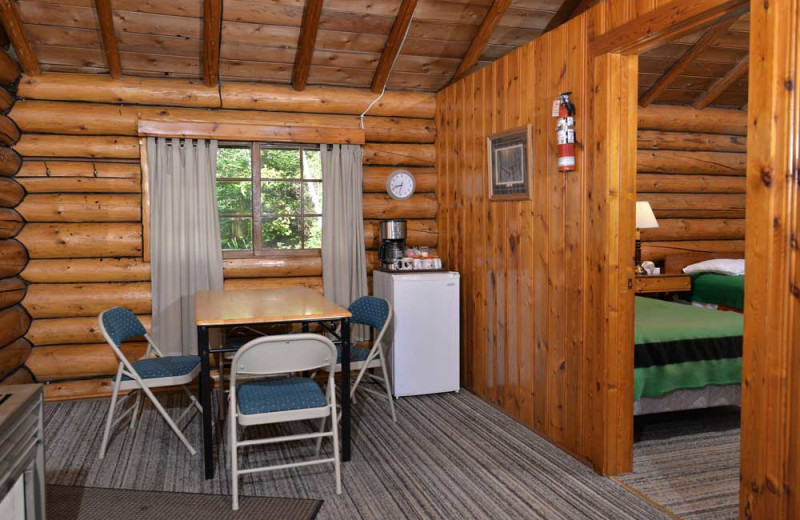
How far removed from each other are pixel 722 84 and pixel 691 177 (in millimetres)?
1048

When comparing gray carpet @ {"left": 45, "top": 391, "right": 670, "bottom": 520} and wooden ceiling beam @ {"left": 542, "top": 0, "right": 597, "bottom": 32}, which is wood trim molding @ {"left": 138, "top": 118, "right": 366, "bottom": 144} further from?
gray carpet @ {"left": 45, "top": 391, "right": 670, "bottom": 520}

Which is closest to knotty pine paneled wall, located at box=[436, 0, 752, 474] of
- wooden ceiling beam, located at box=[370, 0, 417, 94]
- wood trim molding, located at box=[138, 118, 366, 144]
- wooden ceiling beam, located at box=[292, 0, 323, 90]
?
wooden ceiling beam, located at box=[370, 0, 417, 94]

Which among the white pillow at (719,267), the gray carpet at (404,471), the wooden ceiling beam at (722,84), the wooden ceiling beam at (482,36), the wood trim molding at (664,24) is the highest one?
the wooden ceiling beam at (482,36)

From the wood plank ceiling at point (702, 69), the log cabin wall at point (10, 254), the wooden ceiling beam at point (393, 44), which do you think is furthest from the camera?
the wood plank ceiling at point (702, 69)

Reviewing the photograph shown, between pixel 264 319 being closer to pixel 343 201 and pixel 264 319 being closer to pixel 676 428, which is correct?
pixel 343 201

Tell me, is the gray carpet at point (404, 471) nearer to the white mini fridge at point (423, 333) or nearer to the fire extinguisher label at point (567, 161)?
the white mini fridge at point (423, 333)

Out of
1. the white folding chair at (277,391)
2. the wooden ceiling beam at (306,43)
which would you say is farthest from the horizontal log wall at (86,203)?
the white folding chair at (277,391)

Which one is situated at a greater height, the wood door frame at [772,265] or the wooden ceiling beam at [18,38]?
the wooden ceiling beam at [18,38]

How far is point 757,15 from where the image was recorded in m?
2.49

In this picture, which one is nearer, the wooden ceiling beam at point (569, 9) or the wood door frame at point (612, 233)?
the wood door frame at point (612, 233)

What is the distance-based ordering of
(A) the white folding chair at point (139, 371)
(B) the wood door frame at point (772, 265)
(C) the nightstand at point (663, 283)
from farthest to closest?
(C) the nightstand at point (663, 283), (A) the white folding chair at point (139, 371), (B) the wood door frame at point (772, 265)

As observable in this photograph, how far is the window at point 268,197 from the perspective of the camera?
18.6 feet

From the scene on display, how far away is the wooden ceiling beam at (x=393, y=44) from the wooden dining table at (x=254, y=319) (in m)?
2.32

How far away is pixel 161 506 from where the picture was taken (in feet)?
10.6
